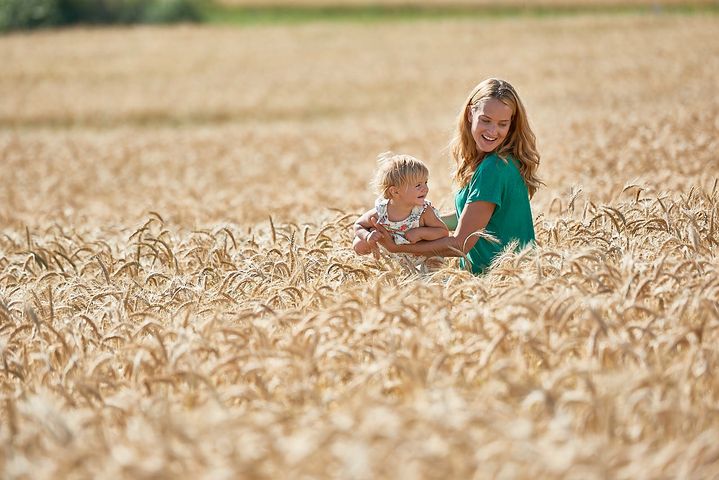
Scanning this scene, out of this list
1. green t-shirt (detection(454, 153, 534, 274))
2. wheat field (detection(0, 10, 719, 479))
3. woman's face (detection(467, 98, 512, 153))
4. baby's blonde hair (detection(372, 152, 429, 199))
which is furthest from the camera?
woman's face (detection(467, 98, 512, 153))

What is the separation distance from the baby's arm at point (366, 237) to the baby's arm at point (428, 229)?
0.76 feet

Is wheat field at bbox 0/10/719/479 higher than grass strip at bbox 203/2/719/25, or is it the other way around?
grass strip at bbox 203/2/719/25

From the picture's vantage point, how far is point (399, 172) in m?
5.72

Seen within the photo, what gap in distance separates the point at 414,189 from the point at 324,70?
29.1m

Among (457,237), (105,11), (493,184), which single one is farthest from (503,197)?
(105,11)

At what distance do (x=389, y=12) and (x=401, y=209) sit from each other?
5125 centimetres

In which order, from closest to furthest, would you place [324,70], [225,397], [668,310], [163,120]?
[225,397] → [668,310] → [163,120] → [324,70]

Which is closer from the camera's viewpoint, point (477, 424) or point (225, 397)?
point (477, 424)

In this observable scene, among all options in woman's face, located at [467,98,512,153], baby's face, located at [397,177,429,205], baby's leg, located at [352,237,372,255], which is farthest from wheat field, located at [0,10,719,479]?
woman's face, located at [467,98,512,153]

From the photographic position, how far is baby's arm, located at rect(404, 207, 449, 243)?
19.2ft

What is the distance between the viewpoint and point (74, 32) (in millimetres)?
48281

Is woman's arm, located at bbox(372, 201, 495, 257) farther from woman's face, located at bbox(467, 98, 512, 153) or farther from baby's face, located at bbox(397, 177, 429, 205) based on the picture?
woman's face, located at bbox(467, 98, 512, 153)

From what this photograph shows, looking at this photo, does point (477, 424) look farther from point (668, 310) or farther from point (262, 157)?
point (262, 157)

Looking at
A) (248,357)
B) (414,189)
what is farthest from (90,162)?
(248,357)
